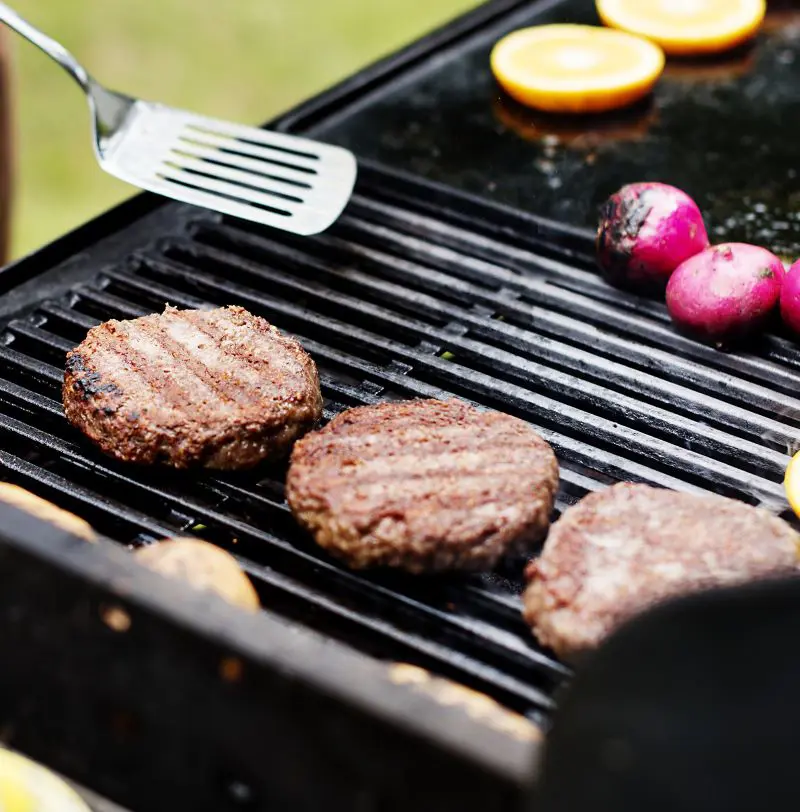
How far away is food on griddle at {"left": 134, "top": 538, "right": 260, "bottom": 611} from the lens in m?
1.89

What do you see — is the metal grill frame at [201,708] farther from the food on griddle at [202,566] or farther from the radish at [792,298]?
the radish at [792,298]

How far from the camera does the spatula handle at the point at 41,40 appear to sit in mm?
2984

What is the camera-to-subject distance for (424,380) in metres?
2.71

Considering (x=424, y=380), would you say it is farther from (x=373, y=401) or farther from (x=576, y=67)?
(x=576, y=67)

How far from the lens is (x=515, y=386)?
2621mm

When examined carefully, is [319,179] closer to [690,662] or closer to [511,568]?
[511,568]

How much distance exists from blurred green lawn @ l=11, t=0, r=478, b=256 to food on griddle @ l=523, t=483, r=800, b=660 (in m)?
5.45

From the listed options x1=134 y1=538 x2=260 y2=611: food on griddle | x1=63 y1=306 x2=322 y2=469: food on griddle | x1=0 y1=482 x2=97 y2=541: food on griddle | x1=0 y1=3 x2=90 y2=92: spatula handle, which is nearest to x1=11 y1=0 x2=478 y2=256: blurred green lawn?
x1=0 y1=3 x2=90 y2=92: spatula handle

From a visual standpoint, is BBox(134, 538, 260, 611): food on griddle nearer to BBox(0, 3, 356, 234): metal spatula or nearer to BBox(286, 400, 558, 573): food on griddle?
BBox(286, 400, 558, 573): food on griddle

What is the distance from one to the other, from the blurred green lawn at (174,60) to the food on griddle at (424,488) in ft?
16.6

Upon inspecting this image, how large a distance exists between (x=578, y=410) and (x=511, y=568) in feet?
1.72

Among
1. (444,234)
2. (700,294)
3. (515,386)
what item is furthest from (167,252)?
(700,294)

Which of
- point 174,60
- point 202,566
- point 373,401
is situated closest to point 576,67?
point 373,401

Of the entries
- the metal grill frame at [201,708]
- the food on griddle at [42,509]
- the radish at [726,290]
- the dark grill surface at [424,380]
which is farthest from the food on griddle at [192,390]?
the radish at [726,290]
